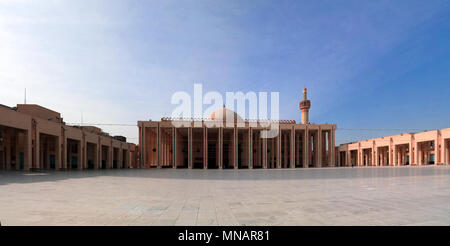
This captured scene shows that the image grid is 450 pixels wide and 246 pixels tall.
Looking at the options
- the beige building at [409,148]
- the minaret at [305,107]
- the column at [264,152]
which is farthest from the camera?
the minaret at [305,107]

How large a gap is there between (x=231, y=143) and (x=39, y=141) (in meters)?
31.2

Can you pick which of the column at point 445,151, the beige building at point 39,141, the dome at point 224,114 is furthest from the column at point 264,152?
the column at point 445,151

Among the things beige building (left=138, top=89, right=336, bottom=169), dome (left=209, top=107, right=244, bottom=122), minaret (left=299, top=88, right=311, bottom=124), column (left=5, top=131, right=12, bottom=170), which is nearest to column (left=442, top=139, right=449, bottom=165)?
beige building (left=138, top=89, right=336, bottom=169)

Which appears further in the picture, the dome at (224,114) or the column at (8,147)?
the dome at (224,114)

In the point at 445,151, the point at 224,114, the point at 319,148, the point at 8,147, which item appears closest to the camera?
the point at 8,147

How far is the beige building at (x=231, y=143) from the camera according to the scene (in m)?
45.4

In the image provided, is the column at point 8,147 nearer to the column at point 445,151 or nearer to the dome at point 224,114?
the dome at point 224,114

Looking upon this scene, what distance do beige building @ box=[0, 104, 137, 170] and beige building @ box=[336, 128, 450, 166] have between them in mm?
56889

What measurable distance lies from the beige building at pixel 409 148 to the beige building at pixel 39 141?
56.9 m

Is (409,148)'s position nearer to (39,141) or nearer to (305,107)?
(305,107)

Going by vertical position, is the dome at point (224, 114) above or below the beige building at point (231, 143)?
above

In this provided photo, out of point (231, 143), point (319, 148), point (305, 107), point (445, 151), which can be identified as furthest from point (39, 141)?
point (445, 151)

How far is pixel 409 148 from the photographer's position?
49625 millimetres

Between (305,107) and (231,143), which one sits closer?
(231,143)
